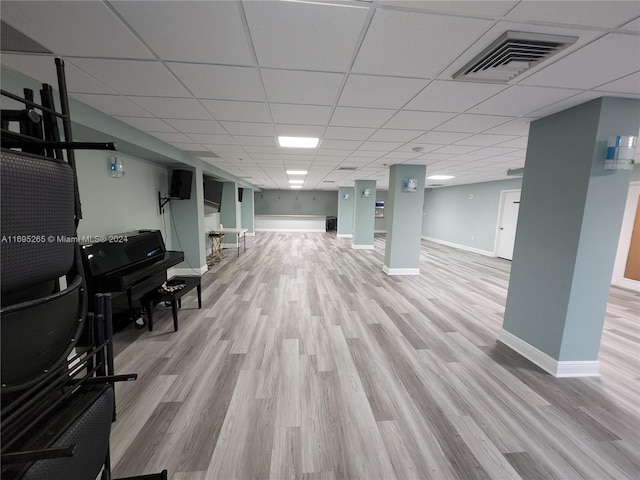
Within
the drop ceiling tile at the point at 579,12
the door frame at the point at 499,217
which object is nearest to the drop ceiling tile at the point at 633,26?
the drop ceiling tile at the point at 579,12

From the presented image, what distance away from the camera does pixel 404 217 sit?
5555 mm

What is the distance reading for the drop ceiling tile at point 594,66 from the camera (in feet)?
4.61

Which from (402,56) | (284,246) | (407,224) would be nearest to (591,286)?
(402,56)

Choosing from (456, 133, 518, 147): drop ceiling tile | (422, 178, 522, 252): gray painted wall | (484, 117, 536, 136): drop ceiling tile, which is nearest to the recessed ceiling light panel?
(456, 133, 518, 147): drop ceiling tile

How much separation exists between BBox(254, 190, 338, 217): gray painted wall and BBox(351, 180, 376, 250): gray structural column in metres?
6.04

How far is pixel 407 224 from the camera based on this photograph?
561cm

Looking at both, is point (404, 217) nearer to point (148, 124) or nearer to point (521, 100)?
point (521, 100)

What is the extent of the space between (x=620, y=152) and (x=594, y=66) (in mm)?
912

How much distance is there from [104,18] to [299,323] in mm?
3212

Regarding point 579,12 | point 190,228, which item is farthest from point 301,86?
point 190,228

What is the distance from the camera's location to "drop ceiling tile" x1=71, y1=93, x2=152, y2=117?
2232mm

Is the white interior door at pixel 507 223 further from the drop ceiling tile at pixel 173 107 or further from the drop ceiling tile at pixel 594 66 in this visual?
the drop ceiling tile at pixel 173 107

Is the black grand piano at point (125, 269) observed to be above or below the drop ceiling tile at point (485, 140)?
below

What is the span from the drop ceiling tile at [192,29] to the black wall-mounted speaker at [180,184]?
141 inches
